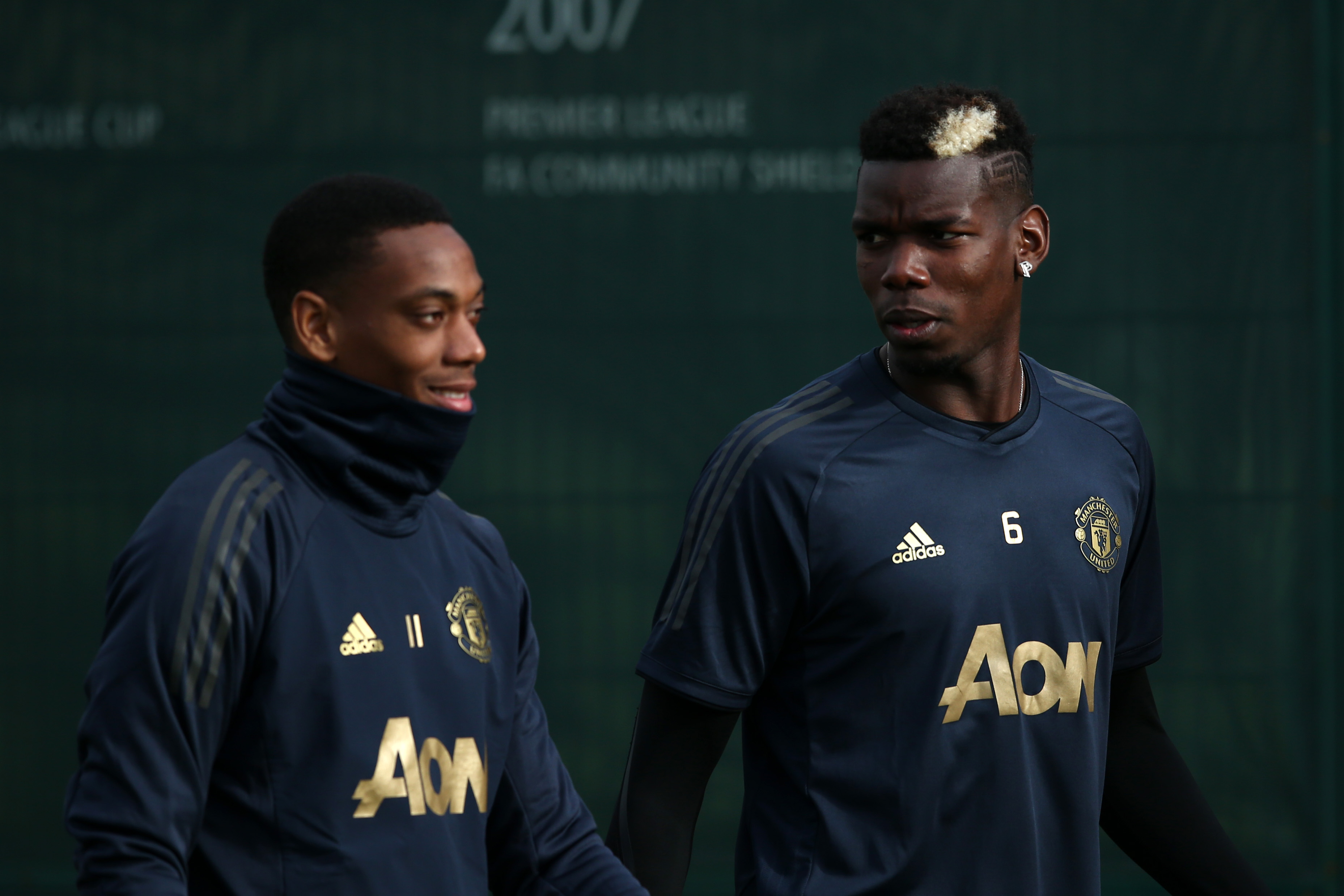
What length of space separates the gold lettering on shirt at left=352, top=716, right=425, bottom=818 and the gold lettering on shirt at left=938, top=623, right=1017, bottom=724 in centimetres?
81

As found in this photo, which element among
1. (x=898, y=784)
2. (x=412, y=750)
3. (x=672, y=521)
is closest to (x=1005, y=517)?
(x=898, y=784)

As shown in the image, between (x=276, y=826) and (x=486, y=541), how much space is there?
55 cm

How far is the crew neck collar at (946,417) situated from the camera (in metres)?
2.60

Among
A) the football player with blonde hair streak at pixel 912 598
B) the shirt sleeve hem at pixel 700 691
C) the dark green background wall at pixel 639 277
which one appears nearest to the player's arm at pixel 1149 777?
the football player with blonde hair streak at pixel 912 598

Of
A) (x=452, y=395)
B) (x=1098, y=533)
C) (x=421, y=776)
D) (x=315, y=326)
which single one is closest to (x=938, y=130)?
(x=1098, y=533)

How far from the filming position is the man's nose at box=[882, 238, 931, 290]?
8.23 ft

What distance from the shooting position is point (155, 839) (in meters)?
1.80

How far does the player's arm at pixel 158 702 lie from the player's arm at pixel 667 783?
831 millimetres

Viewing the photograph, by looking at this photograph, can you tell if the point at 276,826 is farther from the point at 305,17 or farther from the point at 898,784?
the point at 305,17

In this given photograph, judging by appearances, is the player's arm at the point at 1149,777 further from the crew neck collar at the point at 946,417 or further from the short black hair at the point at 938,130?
the short black hair at the point at 938,130

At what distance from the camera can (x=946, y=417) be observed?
103 inches

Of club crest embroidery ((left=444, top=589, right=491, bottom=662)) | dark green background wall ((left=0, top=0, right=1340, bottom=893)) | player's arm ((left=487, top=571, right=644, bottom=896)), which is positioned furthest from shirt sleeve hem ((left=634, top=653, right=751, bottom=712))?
dark green background wall ((left=0, top=0, right=1340, bottom=893))

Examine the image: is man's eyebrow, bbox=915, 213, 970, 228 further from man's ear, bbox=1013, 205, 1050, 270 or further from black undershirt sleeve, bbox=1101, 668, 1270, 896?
black undershirt sleeve, bbox=1101, 668, 1270, 896

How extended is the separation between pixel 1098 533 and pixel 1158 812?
0.56 meters
